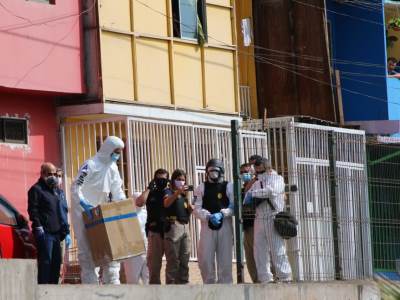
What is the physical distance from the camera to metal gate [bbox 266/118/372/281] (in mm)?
17578

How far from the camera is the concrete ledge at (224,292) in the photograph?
13.6 meters

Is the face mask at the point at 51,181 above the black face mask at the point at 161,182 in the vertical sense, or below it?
above

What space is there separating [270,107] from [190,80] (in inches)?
183

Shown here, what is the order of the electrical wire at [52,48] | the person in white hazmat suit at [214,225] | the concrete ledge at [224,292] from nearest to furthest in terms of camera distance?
the concrete ledge at [224,292] < the person in white hazmat suit at [214,225] < the electrical wire at [52,48]

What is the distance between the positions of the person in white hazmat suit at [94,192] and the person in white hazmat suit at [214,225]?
4.03ft

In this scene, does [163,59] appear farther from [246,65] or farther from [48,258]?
[48,258]

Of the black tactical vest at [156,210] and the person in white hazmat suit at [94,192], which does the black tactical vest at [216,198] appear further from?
the person in white hazmat suit at [94,192]

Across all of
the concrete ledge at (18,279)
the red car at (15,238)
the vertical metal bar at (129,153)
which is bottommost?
the concrete ledge at (18,279)

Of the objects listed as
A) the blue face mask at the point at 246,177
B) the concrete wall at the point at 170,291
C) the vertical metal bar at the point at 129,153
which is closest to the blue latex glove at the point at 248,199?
the blue face mask at the point at 246,177

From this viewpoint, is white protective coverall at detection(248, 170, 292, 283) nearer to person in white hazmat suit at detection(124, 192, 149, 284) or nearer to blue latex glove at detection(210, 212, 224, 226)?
blue latex glove at detection(210, 212, 224, 226)

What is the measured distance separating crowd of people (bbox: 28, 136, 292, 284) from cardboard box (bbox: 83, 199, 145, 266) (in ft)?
0.67

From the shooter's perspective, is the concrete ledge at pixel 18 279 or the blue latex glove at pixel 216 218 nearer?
the concrete ledge at pixel 18 279

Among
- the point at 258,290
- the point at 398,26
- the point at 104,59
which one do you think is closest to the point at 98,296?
the point at 258,290

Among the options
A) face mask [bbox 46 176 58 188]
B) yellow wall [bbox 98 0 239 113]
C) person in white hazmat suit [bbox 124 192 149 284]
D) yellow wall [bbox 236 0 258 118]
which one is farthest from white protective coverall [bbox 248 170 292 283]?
yellow wall [bbox 236 0 258 118]
